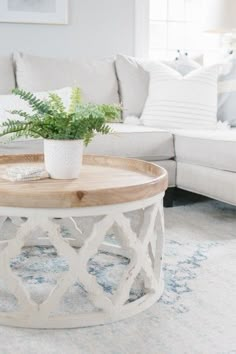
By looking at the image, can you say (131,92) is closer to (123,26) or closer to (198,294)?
(123,26)

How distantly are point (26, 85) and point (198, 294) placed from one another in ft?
6.72

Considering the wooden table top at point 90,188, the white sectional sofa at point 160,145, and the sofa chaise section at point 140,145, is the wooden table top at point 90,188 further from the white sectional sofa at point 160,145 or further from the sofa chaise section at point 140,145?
the sofa chaise section at point 140,145

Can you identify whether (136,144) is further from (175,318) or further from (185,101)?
(175,318)

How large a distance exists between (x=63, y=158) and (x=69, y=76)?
1832mm

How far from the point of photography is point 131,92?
12.0 ft

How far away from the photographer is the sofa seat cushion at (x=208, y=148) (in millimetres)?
2766

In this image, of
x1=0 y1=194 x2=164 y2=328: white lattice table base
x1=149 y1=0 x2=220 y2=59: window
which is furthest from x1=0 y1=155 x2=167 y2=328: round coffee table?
x1=149 y1=0 x2=220 y2=59: window

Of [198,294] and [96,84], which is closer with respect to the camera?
[198,294]

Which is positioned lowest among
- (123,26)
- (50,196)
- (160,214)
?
(160,214)

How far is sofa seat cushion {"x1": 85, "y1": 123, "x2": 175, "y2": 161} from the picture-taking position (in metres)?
2.93

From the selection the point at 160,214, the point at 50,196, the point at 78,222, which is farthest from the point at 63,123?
the point at 78,222

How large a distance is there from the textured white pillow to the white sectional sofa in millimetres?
191

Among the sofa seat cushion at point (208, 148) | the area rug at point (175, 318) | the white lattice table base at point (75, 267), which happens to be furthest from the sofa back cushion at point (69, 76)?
the white lattice table base at point (75, 267)

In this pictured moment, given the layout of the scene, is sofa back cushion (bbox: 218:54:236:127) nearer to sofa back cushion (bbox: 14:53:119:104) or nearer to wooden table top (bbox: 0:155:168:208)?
sofa back cushion (bbox: 14:53:119:104)
